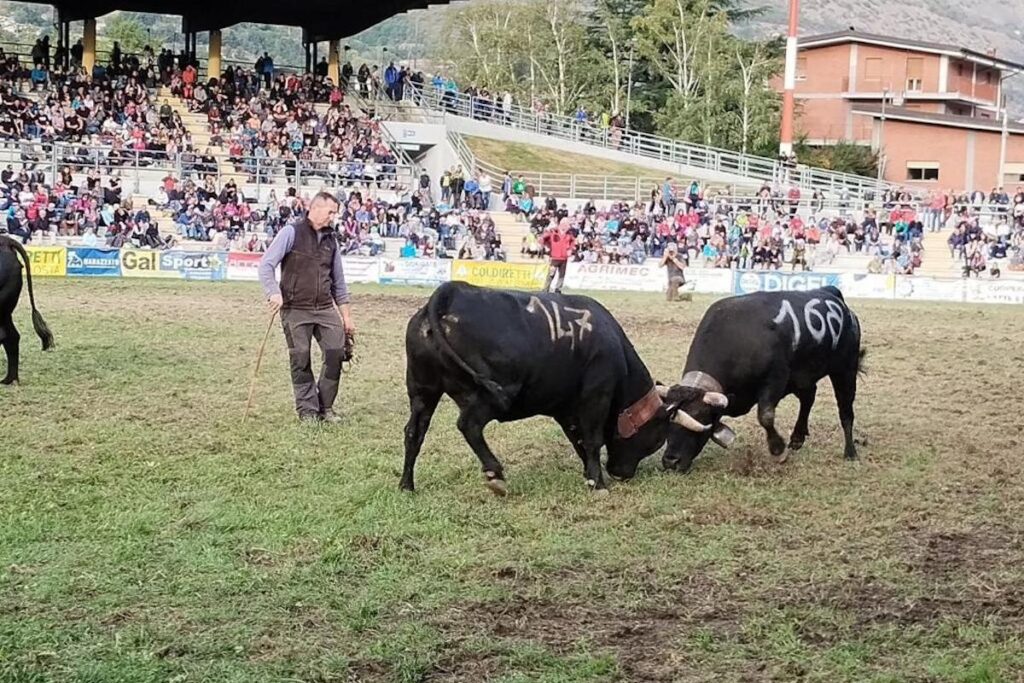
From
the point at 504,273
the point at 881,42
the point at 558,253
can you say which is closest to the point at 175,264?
the point at 504,273

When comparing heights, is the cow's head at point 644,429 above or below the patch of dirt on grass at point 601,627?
above

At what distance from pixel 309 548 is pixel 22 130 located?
105ft

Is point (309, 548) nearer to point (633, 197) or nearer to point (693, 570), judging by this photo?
point (693, 570)

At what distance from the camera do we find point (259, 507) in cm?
766

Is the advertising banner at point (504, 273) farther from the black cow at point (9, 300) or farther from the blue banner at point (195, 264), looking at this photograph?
the black cow at point (9, 300)

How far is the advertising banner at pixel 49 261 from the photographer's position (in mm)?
28812

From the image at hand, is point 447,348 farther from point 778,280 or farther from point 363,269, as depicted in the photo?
point 778,280

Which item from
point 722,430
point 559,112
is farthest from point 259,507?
point 559,112

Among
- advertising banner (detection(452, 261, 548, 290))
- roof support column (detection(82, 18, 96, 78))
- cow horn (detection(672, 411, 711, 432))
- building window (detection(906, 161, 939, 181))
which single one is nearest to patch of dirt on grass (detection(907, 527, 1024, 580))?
cow horn (detection(672, 411, 711, 432))

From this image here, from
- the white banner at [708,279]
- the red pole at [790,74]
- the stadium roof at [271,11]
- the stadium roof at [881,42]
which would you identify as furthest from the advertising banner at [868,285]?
the stadium roof at [881,42]

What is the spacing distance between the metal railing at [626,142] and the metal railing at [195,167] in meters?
10.5

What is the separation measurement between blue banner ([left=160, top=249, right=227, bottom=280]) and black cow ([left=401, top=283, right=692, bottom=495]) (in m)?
22.7

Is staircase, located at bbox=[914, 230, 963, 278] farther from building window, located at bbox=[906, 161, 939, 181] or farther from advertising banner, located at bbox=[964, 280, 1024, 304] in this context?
building window, located at bbox=[906, 161, 939, 181]

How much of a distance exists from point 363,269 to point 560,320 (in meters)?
22.7
